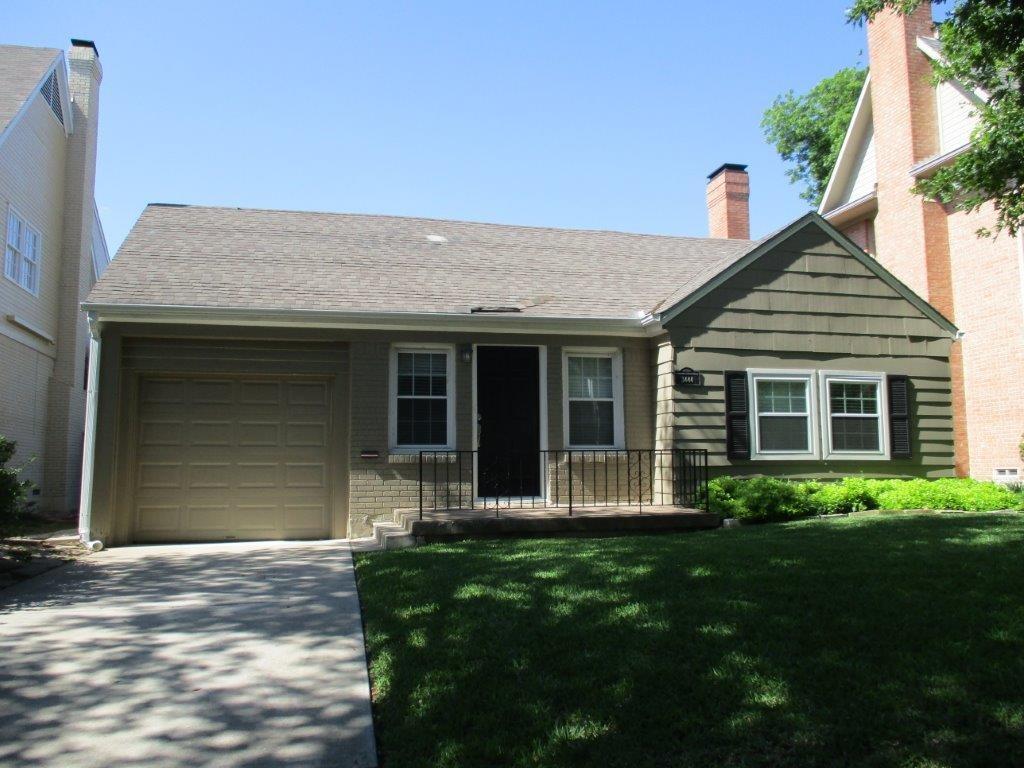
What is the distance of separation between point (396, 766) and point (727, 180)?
1660cm

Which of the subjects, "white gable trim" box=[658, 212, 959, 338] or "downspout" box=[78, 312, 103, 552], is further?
"white gable trim" box=[658, 212, 959, 338]

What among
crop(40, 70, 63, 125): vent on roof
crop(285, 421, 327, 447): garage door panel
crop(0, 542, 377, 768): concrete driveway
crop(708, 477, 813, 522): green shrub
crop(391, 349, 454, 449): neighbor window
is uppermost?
crop(40, 70, 63, 125): vent on roof

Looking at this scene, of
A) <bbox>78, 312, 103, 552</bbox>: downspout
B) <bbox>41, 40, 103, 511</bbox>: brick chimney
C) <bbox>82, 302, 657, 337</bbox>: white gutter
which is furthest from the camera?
<bbox>41, 40, 103, 511</bbox>: brick chimney

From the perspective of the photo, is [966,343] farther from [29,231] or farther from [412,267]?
[29,231]

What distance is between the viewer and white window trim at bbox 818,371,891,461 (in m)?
11.4

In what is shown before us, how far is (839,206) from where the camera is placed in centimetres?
1970

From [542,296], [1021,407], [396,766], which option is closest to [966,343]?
[1021,407]

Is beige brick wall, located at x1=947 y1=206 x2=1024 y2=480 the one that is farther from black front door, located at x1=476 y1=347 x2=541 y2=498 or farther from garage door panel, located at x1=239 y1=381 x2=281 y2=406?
garage door panel, located at x1=239 y1=381 x2=281 y2=406

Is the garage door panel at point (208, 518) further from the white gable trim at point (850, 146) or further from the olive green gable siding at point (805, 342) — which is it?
the white gable trim at point (850, 146)

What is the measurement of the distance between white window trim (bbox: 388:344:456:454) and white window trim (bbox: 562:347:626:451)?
4.90 feet

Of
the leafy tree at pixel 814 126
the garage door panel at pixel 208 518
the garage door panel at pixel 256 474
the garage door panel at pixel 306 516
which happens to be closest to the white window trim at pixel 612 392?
the garage door panel at pixel 306 516

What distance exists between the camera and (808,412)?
1138 cm

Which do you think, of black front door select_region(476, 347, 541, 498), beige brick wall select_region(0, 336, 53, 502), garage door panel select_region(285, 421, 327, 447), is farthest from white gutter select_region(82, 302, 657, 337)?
beige brick wall select_region(0, 336, 53, 502)

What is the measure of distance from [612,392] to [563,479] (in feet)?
4.63
